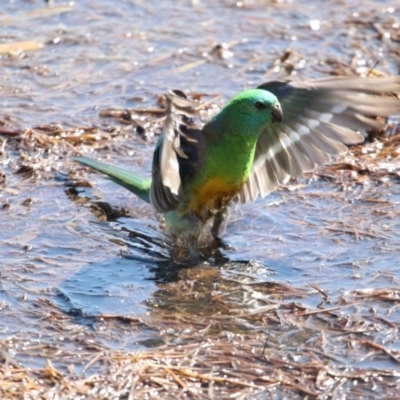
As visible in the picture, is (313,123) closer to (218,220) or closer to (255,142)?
(255,142)

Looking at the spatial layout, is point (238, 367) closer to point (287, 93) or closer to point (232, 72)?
point (287, 93)

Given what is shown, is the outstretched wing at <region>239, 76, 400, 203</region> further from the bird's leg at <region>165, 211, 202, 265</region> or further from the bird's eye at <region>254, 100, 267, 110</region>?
the bird's leg at <region>165, 211, 202, 265</region>

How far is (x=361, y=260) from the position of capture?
6.55 m

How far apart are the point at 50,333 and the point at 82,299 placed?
46cm

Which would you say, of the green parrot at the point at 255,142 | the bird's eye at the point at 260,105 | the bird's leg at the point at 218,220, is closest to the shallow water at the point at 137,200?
the bird's leg at the point at 218,220

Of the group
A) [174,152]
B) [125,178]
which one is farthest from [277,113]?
[125,178]

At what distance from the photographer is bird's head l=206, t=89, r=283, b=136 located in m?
6.44

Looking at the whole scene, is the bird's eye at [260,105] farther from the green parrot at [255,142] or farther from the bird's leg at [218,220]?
the bird's leg at [218,220]

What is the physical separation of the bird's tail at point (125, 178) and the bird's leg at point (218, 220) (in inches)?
22.4

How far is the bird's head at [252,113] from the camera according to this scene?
6.44 metres

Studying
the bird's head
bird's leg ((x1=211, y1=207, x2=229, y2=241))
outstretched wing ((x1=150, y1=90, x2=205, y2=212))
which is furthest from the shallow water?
the bird's head

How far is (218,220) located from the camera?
6.87 m

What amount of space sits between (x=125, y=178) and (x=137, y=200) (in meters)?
0.22

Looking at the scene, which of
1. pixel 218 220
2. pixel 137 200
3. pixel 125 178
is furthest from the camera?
pixel 137 200
